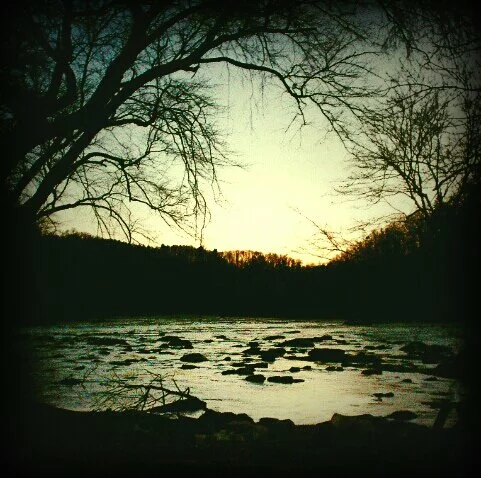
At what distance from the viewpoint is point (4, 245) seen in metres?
5.50

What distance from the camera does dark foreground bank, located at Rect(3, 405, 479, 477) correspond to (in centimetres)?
330

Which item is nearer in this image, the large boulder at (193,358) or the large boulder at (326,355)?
the large boulder at (193,358)

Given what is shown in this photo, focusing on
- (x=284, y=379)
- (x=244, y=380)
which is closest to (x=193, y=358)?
(x=244, y=380)

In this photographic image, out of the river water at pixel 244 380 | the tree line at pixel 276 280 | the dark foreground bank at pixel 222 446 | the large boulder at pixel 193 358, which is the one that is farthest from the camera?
the tree line at pixel 276 280

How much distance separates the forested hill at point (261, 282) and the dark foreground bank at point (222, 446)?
9.86 m

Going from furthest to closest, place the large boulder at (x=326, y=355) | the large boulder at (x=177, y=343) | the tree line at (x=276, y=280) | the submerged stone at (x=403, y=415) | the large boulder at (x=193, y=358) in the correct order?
Result: the tree line at (x=276, y=280) → the large boulder at (x=177, y=343) → the large boulder at (x=326, y=355) → the large boulder at (x=193, y=358) → the submerged stone at (x=403, y=415)

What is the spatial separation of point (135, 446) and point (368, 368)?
501cm

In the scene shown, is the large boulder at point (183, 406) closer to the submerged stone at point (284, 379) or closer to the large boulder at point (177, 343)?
the submerged stone at point (284, 379)

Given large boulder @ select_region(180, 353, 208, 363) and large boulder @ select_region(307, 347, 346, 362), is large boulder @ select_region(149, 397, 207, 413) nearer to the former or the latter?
large boulder @ select_region(180, 353, 208, 363)

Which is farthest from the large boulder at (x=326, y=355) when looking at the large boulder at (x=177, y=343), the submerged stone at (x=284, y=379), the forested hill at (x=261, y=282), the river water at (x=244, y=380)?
the forested hill at (x=261, y=282)

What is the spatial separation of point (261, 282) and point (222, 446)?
24.1 metres

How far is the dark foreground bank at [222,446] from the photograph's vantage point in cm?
330

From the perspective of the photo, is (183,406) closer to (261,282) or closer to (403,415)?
(403,415)

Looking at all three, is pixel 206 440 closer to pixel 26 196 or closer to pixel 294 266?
pixel 26 196
